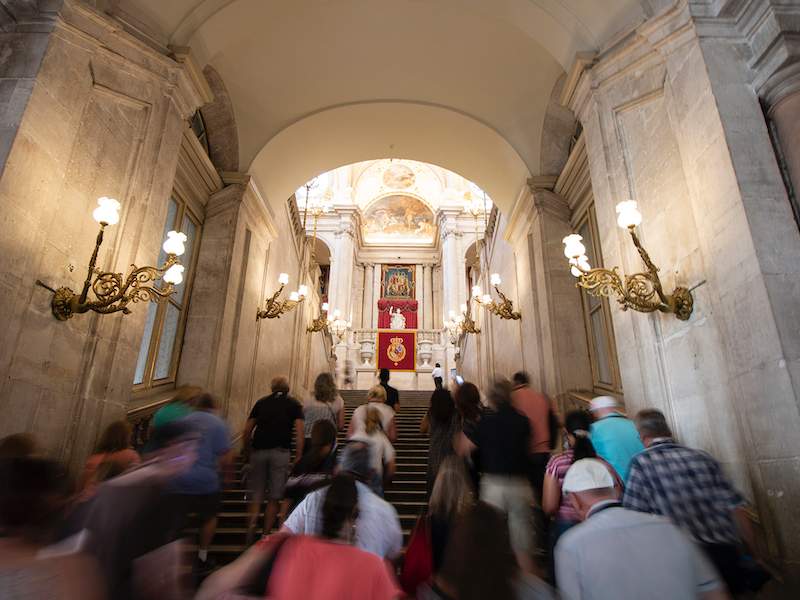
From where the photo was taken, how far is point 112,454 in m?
3.18

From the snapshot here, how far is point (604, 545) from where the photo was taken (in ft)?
4.84

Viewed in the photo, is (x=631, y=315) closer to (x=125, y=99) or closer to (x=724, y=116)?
(x=724, y=116)

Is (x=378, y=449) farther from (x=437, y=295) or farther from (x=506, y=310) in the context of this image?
(x=437, y=295)

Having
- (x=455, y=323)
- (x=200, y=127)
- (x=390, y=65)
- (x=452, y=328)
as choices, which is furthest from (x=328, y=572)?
(x=452, y=328)

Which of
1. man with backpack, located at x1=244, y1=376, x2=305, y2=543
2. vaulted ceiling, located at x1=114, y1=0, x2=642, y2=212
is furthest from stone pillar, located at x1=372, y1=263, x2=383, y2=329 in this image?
man with backpack, located at x1=244, y1=376, x2=305, y2=543

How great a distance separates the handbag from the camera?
2.01 m

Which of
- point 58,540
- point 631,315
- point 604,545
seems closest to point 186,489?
point 58,540

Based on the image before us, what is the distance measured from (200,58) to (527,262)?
6445 mm

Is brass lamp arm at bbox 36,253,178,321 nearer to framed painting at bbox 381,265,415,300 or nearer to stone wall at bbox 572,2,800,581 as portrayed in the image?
stone wall at bbox 572,2,800,581

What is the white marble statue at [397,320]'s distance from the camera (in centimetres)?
2522

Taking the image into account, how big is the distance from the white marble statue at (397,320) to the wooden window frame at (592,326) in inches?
688

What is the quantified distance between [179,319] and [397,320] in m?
18.4

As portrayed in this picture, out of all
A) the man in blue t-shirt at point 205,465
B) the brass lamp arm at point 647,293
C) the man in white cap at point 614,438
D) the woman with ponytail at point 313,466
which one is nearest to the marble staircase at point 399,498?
the man in blue t-shirt at point 205,465

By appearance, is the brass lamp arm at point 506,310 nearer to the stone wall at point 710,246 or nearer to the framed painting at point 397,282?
the stone wall at point 710,246
